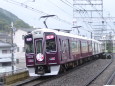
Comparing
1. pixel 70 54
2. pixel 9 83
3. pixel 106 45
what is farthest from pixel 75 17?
pixel 106 45

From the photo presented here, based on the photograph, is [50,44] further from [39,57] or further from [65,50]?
[65,50]

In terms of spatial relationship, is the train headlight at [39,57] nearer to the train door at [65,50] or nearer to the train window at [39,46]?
the train window at [39,46]

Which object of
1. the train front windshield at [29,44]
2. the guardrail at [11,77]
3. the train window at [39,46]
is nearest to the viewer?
the guardrail at [11,77]

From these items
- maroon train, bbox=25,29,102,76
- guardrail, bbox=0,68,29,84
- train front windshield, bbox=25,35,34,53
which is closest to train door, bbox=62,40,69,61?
maroon train, bbox=25,29,102,76

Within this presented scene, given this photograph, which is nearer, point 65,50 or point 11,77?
point 11,77

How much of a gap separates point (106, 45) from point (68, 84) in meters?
39.3

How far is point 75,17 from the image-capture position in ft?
82.1

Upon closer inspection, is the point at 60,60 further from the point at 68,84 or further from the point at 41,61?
the point at 68,84

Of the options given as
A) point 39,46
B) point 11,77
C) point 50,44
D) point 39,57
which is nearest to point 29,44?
point 39,46

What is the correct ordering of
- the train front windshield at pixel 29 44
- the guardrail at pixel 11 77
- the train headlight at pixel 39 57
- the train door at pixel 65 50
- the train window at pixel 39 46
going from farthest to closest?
1. the train door at pixel 65 50
2. the train front windshield at pixel 29 44
3. the train window at pixel 39 46
4. the train headlight at pixel 39 57
5. the guardrail at pixel 11 77

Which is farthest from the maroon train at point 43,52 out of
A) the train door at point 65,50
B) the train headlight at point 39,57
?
the train door at point 65,50

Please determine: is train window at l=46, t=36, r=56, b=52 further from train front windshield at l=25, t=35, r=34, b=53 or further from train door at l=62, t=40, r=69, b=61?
train door at l=62, t=40, r=69, b=61

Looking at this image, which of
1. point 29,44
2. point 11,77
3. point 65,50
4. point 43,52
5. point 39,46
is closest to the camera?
point 11,77

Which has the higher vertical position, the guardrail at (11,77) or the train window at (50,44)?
the train window at (50,44)
